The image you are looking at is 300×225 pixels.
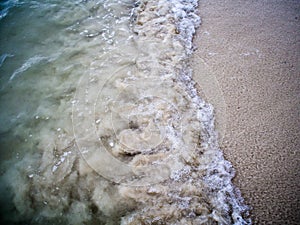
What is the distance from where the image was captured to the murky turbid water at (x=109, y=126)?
1.62 meters

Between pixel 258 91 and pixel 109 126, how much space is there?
1463 millimetres

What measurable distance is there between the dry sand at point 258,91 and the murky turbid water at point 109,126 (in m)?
0.14

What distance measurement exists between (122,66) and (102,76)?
0.87 ft

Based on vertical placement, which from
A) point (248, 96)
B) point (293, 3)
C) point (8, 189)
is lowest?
point (8, 189)

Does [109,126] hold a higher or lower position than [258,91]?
lower

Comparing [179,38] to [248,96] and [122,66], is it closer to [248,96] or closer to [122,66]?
[122,66]

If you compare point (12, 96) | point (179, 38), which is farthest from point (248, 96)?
point (12, 96)

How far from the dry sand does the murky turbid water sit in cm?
14

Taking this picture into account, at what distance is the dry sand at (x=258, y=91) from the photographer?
62.7 inches

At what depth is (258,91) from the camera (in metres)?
2.14

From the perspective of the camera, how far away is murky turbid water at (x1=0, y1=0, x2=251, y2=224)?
5.30ft

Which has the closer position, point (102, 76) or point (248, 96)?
point (248, 96)

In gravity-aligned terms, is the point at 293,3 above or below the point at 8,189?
above

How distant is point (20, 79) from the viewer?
2512 mm
